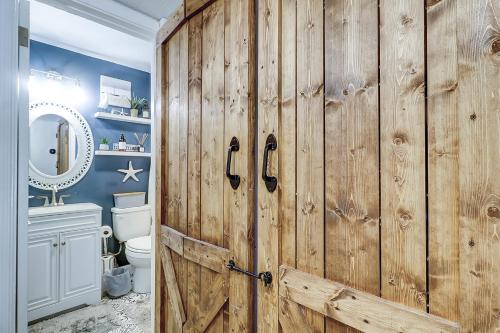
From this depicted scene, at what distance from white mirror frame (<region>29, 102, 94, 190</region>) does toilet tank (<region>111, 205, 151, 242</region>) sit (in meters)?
0.54

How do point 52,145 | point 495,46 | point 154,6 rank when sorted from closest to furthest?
point 495,46 < point 154,6 < point 52,145

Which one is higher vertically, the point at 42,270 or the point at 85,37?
the point at 85,37

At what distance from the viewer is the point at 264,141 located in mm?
993

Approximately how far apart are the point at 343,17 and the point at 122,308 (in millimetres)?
2828

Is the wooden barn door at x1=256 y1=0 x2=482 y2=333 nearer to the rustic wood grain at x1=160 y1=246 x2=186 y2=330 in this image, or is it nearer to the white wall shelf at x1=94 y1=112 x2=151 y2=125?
the rustic wood grain at x1=160 y1=246 x2=186 y2=330

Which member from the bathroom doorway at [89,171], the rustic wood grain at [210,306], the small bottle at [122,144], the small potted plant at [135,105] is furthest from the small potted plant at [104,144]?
the rustic wood grain at [210,306]

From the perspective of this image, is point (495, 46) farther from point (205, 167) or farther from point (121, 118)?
point (121, 118)

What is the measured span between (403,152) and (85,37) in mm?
3028

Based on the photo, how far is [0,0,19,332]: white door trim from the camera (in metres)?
1.28

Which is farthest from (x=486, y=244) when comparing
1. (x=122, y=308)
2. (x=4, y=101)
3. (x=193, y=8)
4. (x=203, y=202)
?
(x=122, y=308)

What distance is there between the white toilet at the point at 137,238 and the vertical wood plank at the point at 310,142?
2125 mm

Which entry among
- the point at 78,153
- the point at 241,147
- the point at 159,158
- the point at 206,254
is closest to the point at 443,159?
the point at 241,147

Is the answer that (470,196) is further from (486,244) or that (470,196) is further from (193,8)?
(193,8)

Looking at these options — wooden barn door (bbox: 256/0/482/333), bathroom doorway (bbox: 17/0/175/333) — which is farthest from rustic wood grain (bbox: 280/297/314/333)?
bathroom doorway (bbox: 17/0/175/333)
